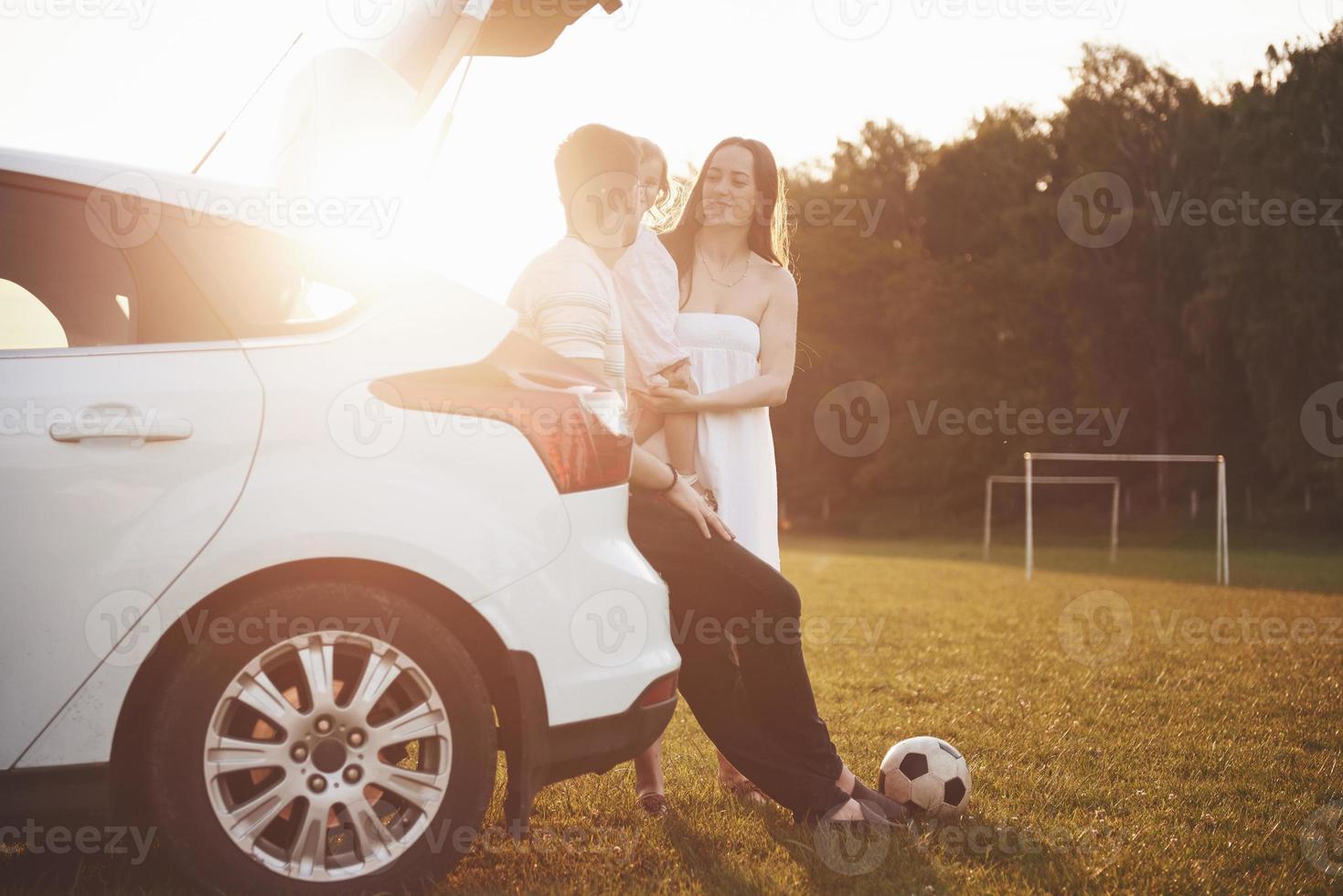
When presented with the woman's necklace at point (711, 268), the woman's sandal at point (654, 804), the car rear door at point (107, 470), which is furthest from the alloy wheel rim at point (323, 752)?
the woman's necklace at point (711, 268)

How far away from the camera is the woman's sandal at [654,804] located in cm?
447

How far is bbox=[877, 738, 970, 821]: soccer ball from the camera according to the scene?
4.35 m

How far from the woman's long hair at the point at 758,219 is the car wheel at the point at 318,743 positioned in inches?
94.6

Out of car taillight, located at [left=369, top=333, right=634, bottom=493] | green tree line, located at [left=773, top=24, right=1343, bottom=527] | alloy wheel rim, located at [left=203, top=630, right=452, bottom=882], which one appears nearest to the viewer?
alloy wheel rim, located at [left=203, top=630, right=452, bottom=882]

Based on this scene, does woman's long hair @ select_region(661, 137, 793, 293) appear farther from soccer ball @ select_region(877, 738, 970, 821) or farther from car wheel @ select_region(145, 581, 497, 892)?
car wheel @ select_region(145, 581, 497, 892)

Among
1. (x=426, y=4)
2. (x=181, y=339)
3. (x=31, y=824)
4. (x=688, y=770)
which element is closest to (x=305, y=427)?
(x=181, y=339)

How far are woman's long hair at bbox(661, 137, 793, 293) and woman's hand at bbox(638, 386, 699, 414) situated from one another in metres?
0.74

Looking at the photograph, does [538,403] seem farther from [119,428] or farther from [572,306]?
[119,428]

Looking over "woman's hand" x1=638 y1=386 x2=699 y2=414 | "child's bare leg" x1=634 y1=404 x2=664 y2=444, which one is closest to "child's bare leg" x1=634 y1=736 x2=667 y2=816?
"child's bare leg" x1=634 y1=404 x2=664 y2=444

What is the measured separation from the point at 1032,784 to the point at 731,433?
75.0 inches

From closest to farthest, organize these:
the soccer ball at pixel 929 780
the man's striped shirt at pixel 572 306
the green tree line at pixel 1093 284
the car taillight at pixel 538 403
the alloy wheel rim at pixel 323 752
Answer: the alloy wheel rim at pixel 323 752, the car taillight at pixel 538 403, the man's striped shirt at pixel 572 306, the soccer ball at pixel 929 780, the green tree line at pixel 1093 284

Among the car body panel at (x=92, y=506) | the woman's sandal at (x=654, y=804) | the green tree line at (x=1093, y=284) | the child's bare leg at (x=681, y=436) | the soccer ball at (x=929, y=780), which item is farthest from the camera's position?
the green tree line at (x=1093, y=284)

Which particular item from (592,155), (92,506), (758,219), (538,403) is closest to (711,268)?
(758,219)

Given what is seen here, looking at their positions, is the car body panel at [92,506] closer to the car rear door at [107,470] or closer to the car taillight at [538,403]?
the car rear door at [107,470]
